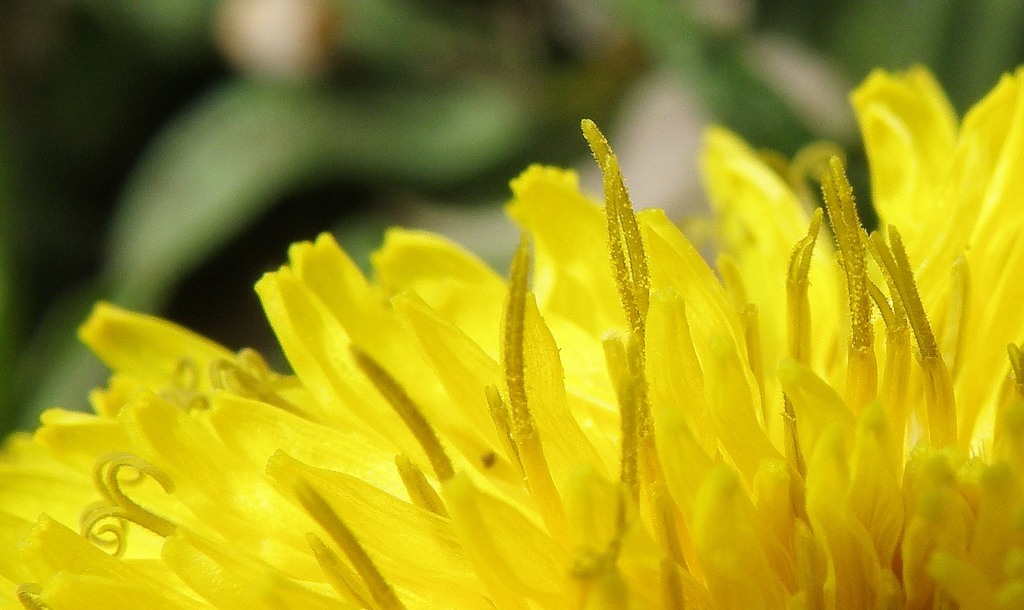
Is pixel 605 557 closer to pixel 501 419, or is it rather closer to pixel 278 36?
pixel 501 419

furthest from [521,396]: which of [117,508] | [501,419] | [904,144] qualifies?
[904,144]

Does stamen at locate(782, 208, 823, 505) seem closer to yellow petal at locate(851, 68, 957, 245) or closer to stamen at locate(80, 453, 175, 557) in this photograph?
yellow petal at locate(851, 68, 957, 245)

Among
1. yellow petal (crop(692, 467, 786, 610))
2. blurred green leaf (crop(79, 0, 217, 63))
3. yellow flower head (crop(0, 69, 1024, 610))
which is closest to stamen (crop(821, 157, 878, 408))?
yellow flower head (crop(0, 69, 1024, 610))

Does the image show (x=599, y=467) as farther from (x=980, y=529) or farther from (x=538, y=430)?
(x=980, y=529)

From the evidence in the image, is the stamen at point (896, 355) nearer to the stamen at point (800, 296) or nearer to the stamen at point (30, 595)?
the stamen at point (800, 296)

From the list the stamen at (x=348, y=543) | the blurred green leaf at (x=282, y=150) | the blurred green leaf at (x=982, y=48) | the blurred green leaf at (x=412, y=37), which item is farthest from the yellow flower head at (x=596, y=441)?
the blurred green leaf at (x=412, y=37)

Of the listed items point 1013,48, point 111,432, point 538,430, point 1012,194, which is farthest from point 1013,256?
point 1013,48
